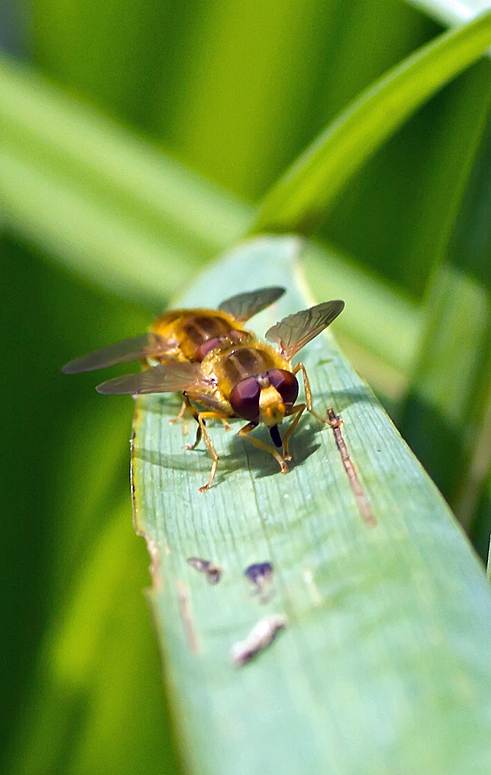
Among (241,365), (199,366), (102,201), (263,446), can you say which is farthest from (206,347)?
(102,201)

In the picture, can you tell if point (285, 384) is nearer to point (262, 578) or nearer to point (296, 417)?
point (296, 417)

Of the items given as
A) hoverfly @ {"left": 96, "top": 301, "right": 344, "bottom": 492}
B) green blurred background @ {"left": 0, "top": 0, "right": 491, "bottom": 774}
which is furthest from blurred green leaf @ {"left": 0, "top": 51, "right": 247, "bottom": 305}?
hoverfly @ {"left": 96, "top": 301, "right": 344, "bottom": 492}

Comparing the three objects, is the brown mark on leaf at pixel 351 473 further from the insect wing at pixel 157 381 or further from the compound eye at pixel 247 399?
the insect wing at pixel 157 381

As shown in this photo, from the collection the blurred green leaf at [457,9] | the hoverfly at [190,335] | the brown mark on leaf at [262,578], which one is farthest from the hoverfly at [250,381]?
the blurred green leaf at [457,9]

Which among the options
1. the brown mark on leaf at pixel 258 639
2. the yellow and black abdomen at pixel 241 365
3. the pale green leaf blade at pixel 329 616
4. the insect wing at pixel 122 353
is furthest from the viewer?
the insect wing at pixel 122 353

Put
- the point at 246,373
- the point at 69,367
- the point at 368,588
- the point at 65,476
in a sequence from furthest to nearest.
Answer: the point at 65,476
the point at 69,367
the point at 246,373
the point at 368,588

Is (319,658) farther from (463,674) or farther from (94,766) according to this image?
(94,766)

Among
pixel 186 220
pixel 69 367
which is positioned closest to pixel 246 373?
pixel 69 367
